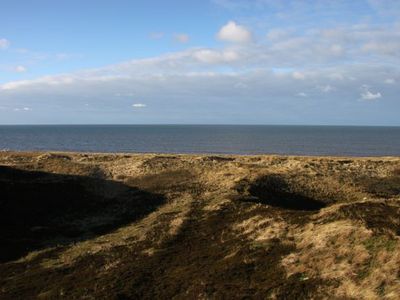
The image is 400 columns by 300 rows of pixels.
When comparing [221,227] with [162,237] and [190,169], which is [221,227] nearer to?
[162,237]

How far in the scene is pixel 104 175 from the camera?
200 feet

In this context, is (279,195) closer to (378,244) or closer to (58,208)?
(58,208)

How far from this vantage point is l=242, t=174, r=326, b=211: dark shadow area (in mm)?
44000

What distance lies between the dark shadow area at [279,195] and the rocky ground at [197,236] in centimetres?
15

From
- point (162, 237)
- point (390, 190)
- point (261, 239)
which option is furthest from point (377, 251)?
point (390, 190)

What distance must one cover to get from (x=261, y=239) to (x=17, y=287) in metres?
14.7

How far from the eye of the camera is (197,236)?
32.8m

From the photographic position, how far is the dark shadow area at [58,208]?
36.9 metres

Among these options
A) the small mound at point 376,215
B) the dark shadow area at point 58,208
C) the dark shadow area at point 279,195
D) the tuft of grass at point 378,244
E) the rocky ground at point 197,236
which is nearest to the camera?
the rocky ground at point 197,236

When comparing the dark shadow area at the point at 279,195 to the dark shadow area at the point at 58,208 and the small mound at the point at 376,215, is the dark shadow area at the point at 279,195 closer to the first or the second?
the dark shadow area at the point at 58,208

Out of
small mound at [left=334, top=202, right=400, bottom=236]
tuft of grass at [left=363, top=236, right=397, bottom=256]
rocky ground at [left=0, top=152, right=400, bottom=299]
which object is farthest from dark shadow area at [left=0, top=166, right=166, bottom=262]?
tuft of grass at [left=363, top=236, right=397, bottom=256]

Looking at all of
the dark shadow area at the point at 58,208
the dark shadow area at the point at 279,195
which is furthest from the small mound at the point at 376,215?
the dark shadow area at the point at 58,208

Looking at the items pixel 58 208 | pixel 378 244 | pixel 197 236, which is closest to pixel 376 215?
pixel 378 244

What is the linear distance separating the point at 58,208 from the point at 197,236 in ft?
61.6
